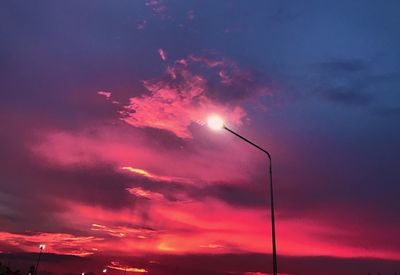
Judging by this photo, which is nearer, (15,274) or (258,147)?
(258,147)

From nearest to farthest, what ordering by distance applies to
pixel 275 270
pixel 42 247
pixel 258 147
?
pixel 275 270
pixel 258 147
pixel 42 247

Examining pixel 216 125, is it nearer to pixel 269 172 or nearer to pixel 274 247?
pixel 269 172

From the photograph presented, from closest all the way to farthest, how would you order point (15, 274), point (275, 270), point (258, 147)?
point (275, 270) < point (258, 147) < point (15, 274)

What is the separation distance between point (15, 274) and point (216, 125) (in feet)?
486

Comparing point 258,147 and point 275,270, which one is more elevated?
point 258,147

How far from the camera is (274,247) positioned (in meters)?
16.2

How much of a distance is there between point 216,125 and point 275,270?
640 cm

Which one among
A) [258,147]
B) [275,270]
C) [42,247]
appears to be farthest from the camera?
[42,247]

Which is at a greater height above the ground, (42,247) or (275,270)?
(42,247)

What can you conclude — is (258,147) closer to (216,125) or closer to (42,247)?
(216,125)

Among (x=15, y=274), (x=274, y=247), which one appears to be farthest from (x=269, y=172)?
(x=15, y=274)

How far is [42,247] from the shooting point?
2729 inches

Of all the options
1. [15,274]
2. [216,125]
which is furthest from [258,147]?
[15,274]

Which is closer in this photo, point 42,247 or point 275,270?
point 275,270
